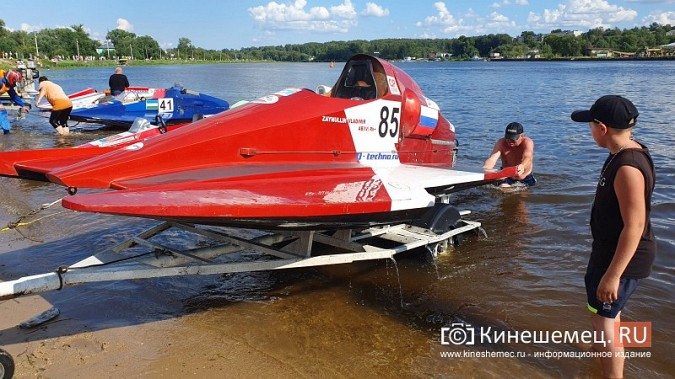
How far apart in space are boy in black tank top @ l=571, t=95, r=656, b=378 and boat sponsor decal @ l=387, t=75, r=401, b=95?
8.50 ft

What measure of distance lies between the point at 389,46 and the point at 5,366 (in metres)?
126

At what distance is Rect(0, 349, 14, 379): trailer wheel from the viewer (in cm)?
295

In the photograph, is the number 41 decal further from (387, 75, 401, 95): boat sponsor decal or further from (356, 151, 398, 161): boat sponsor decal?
(356, 151, 398, 161): boat sponsor decal

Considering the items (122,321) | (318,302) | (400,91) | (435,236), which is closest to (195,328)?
(122,321)

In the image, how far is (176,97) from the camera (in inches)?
571

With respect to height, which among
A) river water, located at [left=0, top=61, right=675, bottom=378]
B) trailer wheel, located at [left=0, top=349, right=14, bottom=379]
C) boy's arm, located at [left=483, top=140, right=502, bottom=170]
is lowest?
river water, located at [left=0, top=61, right=675, bottom=378]

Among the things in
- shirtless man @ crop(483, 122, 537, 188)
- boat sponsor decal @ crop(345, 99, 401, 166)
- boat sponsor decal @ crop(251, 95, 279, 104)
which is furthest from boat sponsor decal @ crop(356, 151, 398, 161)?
shirtless man @ crop(483, 122, 537, 188)

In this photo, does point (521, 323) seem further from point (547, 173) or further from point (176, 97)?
point (176, 97)

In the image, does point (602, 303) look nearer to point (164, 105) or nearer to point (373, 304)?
point (373, 304)

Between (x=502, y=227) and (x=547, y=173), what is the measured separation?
3773mm

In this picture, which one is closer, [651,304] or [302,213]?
[302,213]

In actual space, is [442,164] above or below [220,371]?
above

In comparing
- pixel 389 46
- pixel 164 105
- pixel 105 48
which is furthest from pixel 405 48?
pixel 164 105

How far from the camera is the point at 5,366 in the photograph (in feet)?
9.72
